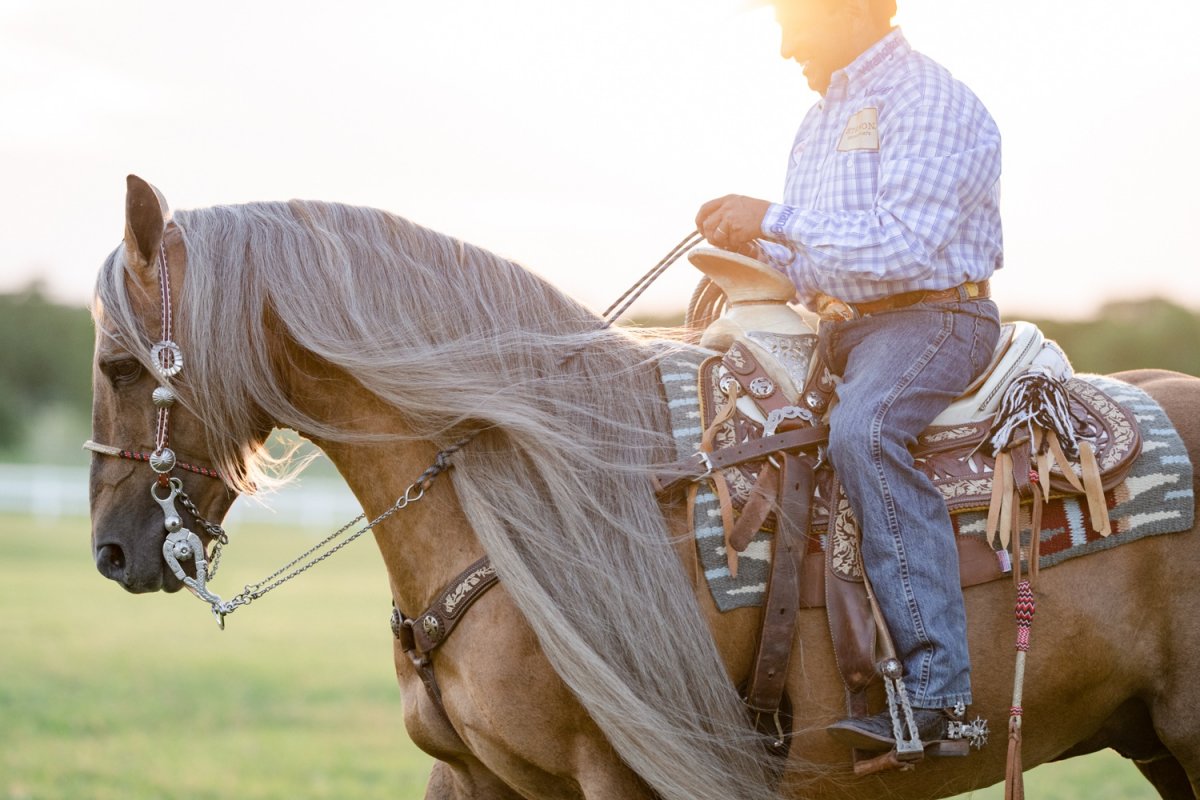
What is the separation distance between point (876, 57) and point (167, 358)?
216 cm

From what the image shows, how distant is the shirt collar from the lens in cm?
350

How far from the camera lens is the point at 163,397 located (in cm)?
316

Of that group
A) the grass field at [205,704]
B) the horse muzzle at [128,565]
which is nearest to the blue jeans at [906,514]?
the horse muzzle at [128,565]

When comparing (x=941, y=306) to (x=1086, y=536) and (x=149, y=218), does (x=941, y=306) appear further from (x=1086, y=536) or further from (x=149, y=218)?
(x=149, y=218)

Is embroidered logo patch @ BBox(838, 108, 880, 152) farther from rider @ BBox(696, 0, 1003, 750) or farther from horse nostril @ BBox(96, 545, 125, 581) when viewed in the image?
horse nostril @ BBox(96, 545, 125, 581)

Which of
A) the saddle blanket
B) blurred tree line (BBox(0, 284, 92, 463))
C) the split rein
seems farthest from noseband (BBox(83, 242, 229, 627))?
blurred tree line (BBox(0, 284, 92, 463))

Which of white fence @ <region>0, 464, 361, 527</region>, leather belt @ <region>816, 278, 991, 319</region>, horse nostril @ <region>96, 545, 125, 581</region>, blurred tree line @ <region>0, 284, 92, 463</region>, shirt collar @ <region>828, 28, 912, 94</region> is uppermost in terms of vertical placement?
shirt collar @ <region>828, 28, 912, 94</region>

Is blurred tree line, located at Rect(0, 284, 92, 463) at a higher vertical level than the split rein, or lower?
lower

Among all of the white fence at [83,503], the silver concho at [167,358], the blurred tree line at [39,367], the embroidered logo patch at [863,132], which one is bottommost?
the blurred tree line at [39,367]

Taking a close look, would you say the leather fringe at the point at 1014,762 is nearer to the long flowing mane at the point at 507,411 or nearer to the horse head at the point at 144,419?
the long flowing mane at the point at 507,411

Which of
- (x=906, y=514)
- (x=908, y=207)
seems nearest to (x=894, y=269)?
(x=908, y=207)

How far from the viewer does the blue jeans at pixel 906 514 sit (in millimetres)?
3164

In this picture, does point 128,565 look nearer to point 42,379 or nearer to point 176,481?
point 176,481

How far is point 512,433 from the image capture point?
330cm
